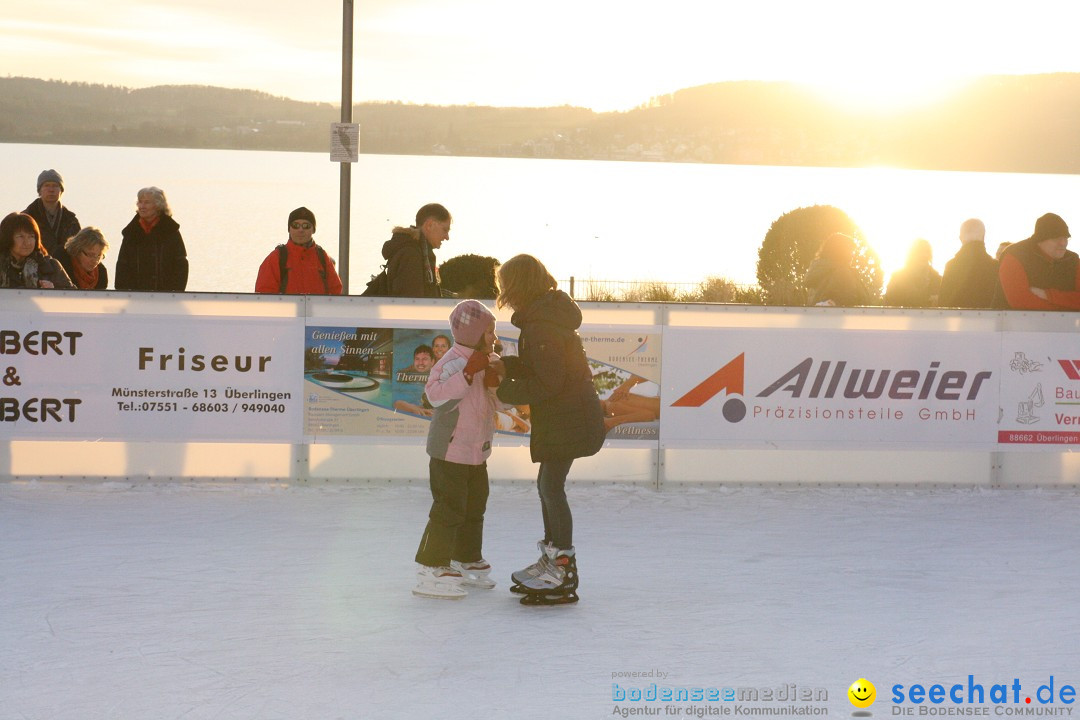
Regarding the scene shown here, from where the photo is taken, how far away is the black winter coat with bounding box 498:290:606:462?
18.2ft

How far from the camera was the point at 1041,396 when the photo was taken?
28.4 ft

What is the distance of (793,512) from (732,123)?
87.7 m

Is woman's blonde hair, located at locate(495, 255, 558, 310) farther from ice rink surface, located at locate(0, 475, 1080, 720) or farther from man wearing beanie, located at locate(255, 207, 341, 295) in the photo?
man wearing beanie, located at locate(255, 207, 341, 295)

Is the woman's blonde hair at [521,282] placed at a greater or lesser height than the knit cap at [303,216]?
lesser

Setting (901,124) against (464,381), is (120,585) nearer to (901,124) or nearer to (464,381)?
(464,381)

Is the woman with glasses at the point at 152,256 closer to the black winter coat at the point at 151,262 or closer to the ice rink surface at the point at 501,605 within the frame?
the black winter coat at the point at 151,262

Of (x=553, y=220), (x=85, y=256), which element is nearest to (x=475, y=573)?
(x=85, y=256)

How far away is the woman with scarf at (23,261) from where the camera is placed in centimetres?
834

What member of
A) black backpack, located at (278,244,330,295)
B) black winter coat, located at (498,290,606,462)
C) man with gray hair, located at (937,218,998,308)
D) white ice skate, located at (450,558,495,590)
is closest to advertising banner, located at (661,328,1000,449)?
man with gray hair, located at (937,218,998,308)

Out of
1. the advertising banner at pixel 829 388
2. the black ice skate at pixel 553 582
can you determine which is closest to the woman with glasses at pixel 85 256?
the advertising banner at pixel 829 388

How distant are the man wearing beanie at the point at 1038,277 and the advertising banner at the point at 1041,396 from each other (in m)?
0.30

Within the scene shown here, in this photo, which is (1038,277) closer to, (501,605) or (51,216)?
(501,605)

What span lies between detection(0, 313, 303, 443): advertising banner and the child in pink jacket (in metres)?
2.67

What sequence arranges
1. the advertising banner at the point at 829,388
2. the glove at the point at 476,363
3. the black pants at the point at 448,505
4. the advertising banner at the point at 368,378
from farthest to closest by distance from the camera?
the advertising banner at the point at 829,388 < the advertising banner at the point at 368,378 < the black pants at the point at 448,505 < the glove at the point at 476,363
